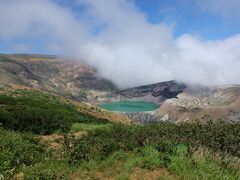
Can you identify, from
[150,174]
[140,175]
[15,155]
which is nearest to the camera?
[140,175]

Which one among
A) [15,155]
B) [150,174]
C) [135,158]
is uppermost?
[15,155]

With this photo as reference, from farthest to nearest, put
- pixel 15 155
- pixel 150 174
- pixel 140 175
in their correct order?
pixel 15 155, pixel 150 174, pixel 140 175

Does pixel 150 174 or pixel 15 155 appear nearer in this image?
pixel 150 174

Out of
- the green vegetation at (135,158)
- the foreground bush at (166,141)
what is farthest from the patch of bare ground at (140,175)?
the foreground bush at (166,141)

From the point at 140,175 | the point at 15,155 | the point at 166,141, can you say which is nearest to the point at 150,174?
the point at 140,175

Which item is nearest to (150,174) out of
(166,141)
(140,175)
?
(140,175)

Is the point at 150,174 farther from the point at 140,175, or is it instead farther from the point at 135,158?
the point at 135,158

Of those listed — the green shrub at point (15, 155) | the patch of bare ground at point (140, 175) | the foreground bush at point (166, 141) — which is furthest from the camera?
the foreground bush at point (166, 141)

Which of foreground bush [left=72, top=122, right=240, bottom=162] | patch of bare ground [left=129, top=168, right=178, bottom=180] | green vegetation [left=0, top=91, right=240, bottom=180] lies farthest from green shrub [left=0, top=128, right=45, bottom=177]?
patch of bare ground [left=129, top=168, right=178, bottom=180]

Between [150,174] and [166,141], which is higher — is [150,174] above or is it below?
below

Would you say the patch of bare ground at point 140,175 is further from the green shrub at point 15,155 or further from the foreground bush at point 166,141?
the green shrub at point 15,155

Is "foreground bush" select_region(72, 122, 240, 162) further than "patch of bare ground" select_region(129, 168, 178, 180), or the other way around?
"foreground bush" select_region(72, 122, 240, 162)

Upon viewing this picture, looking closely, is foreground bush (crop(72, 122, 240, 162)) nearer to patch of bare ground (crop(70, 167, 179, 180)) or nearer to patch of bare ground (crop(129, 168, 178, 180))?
patch of bare ground (crop(70, 167, 179, 180))

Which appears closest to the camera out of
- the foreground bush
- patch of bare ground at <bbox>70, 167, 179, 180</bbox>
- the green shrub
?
patch of bare ground at <bbox>70, 167, 179, 180</bbox>
